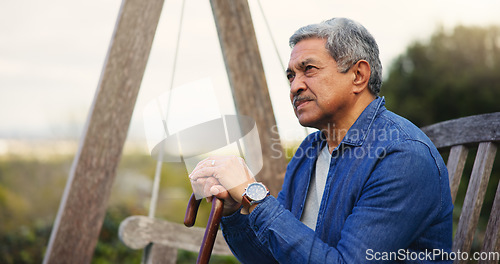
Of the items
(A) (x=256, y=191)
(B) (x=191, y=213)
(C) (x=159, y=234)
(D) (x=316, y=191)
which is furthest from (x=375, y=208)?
(C) (x=159, y=234)

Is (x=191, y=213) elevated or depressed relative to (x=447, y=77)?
elevated

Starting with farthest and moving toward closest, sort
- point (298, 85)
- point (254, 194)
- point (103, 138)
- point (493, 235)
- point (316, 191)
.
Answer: point (103, 138) → point (316, 191) → point (298, 85) → point (493, 235) → point (254, 194)

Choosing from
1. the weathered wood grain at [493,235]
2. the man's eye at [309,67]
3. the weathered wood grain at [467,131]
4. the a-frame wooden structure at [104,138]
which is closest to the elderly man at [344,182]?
the man's eye at [309,67]

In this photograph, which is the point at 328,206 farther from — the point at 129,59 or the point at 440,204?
the point at 129,59

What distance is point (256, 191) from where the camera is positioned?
4.61 feet

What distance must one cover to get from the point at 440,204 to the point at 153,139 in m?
0.91

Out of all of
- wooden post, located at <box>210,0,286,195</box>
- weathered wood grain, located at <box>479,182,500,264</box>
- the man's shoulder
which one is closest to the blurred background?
wooden post, located at <box>210,0,286,195</box>

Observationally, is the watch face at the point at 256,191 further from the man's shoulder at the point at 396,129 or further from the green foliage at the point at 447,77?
the green foliage at the point at 447,77

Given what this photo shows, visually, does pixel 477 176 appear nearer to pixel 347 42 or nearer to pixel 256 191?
pixel 347 42

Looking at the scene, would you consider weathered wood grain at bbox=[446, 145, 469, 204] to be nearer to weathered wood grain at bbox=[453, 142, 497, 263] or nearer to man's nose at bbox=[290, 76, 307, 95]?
weathered wood grain at bbox=[453, 142, 497, 263]

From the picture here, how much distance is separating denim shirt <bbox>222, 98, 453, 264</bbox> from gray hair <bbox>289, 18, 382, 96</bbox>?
0.56 feet

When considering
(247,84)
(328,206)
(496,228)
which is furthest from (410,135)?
(247,84)

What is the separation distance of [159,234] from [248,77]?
90 centimetres

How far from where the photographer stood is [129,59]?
216cm
